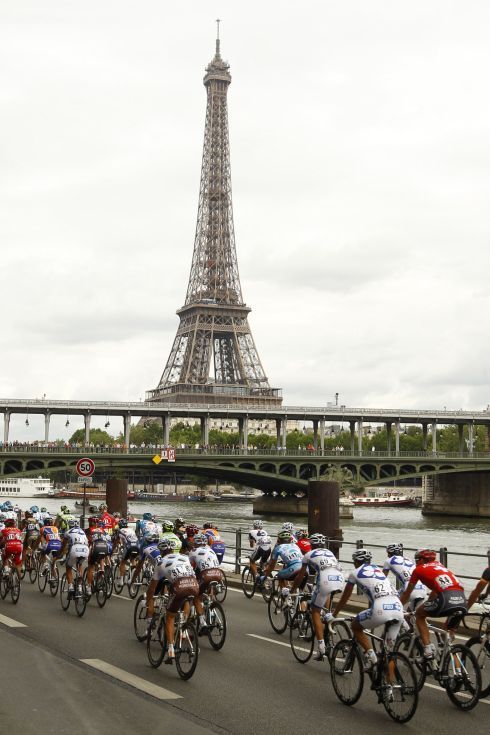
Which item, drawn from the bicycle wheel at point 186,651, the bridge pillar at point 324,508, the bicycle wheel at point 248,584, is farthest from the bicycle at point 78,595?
the bridge pillar at point 324,508

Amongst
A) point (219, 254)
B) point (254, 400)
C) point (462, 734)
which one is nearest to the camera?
point (462, 734)

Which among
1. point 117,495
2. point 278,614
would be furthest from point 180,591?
point 117,495

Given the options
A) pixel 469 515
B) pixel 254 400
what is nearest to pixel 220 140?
pixel 254 400

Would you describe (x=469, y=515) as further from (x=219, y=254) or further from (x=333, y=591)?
(x=333, y=591)

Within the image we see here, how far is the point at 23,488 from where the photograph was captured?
147 m

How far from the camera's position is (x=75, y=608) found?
2103cm

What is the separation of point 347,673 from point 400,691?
117 cm

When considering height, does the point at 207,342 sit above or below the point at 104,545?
above

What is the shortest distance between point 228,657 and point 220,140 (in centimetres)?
16421

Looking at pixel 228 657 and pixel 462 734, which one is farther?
pixel 228 657

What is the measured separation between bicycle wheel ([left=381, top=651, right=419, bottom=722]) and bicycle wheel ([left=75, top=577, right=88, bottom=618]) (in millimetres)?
9668

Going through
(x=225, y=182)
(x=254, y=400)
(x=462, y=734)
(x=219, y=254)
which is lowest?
(x=462, y=734)

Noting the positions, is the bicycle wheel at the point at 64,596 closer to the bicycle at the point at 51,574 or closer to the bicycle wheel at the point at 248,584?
the bicycle at the point at 51,574

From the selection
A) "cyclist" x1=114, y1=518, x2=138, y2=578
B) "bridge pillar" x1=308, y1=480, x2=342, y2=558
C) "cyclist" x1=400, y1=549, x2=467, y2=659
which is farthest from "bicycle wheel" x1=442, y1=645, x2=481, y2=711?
"bridge pillar" x1=308, y1=480, x2=342, y2=558
